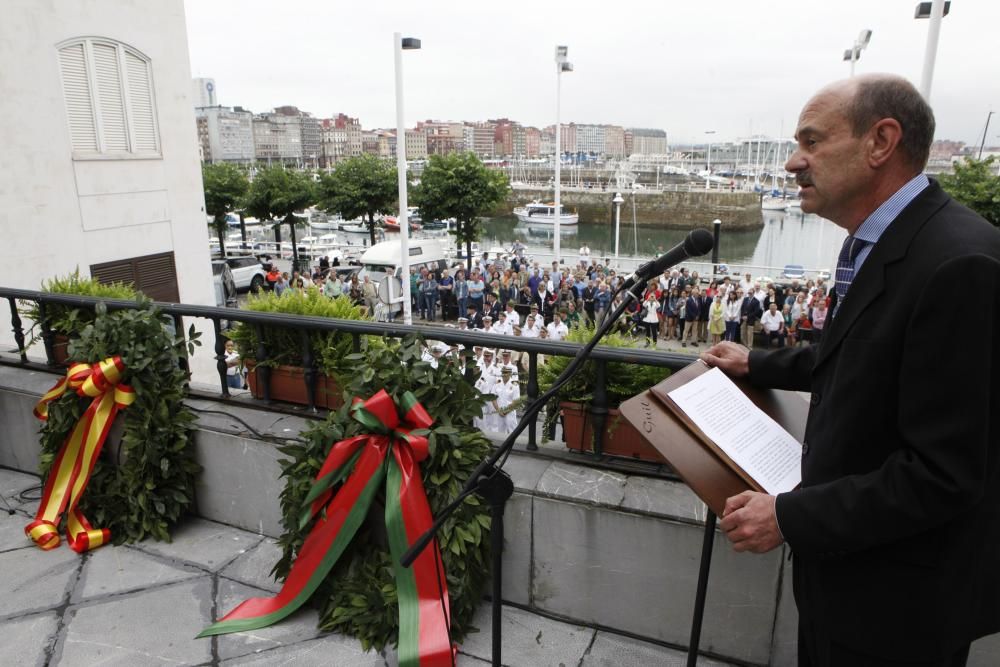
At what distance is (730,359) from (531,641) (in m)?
1.63

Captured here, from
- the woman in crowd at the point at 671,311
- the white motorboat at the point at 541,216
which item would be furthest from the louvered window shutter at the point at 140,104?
the white motorboat at the point at 541,216

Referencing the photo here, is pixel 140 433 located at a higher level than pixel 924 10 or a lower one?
lower

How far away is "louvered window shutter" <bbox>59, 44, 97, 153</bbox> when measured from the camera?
11.3 m

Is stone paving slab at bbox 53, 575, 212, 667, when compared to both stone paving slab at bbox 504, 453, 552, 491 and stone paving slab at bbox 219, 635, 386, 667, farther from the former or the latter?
stone paving slab at bbox 504, 453, 552, 491

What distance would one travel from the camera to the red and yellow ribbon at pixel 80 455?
3680 mm

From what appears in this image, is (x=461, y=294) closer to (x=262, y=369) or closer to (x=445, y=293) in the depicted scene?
(x=445, y=293)

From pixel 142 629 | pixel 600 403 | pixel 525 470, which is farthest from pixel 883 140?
pixel 142 629

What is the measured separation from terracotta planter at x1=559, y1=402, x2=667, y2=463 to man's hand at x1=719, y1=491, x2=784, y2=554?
134cm

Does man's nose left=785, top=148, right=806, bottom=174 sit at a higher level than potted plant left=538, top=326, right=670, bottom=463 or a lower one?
higher

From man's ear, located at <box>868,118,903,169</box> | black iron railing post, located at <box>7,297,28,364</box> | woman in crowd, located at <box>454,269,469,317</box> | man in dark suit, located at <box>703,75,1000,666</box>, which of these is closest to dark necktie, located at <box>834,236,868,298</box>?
man in dark suit, located at <box>703,75,1000,666</box>

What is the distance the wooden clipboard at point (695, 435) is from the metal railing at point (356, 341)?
637 millimetres

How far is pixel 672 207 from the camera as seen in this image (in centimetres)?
6925

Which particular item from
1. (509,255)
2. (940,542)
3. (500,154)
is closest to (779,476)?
(940,542)

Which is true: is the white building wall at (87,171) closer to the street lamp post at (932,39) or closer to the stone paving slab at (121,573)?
the stone paving slab at (121,573)
